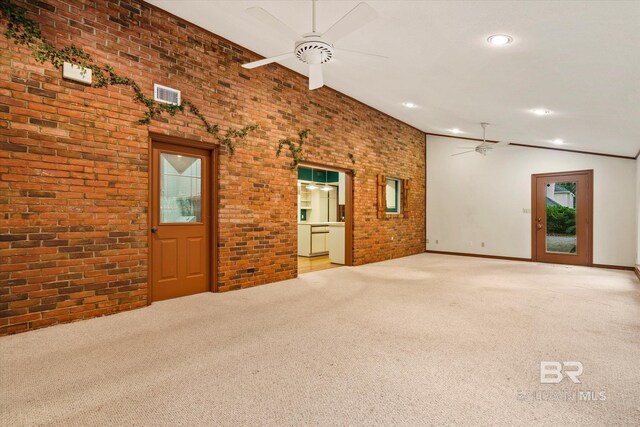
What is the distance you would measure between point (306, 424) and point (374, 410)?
40 centimetres

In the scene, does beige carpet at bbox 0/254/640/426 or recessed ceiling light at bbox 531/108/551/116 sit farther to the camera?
recessed ceiling light at bbox 531/108/551/116

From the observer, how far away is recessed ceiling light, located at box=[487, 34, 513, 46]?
132 inches

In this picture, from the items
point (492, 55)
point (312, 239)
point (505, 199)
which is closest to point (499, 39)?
point (492, 55)

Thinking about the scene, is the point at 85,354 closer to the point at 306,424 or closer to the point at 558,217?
the point at 306,424

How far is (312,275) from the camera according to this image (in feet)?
20.5

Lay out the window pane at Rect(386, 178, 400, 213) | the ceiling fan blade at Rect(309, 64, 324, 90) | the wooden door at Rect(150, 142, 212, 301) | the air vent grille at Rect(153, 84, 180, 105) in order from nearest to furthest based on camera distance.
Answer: the ceiling fan blade at Rect(309, 64, 324, 90), the air vent grille at Rect(153, 84, 180, 105), the wooden door at Rect(150, 142, 212, 301), the window pane at Rect(386, 178, 400, 213)

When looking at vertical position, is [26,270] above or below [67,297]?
above

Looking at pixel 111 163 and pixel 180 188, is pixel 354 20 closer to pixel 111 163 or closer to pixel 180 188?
pixel 111 163

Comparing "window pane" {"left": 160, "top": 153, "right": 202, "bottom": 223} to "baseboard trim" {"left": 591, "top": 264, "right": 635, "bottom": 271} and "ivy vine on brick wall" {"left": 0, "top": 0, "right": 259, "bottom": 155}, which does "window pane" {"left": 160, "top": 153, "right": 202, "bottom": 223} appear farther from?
"baseboard trim" {"left": 591, "top": 264, "right": 635, "bottom": 271}


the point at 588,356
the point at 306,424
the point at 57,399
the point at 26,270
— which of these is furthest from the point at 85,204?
the point at 588,356

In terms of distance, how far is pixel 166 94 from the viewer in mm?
4188

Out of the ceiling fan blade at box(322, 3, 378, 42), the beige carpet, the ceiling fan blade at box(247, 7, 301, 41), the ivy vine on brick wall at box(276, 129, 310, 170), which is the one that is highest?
the ceiling fan blade at box(247, 7, 301, 41)

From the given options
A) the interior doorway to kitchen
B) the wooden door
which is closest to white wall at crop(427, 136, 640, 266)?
the interior doorway to kitchen

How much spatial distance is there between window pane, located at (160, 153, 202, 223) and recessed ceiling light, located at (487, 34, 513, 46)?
3.82 m
